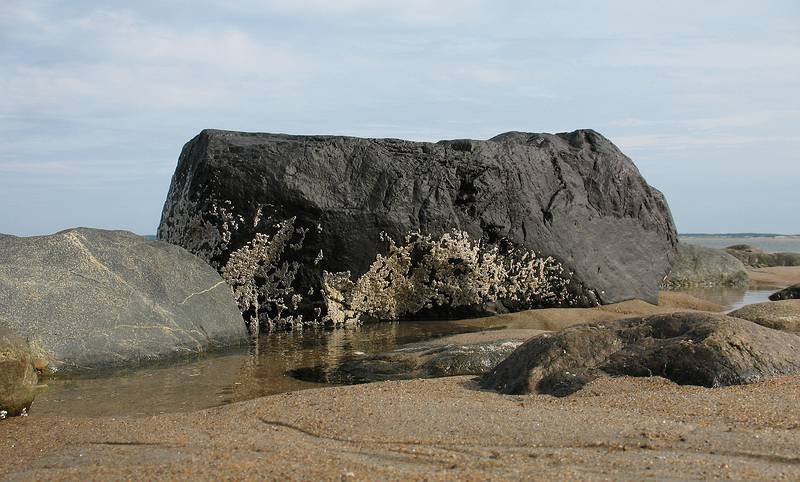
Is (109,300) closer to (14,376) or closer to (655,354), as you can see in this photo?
(14,376)

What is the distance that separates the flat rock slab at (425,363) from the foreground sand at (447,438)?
1371 millimetres

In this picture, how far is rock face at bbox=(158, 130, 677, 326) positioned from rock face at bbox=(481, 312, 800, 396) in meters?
A: 4.36

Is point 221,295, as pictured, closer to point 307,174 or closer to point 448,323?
point 307,174

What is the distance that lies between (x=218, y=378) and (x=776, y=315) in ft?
17.8

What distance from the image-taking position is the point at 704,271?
17109 millimetres

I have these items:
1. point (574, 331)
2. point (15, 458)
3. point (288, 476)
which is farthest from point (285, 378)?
point (288, 476)

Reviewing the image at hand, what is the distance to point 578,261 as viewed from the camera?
1066cm

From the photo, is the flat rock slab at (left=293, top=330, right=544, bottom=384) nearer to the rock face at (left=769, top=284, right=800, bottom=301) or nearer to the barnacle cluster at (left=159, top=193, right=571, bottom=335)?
the barnacle cluster at (left=159, top=193, right=571, bottom=335)

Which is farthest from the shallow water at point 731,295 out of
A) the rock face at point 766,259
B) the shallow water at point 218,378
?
the rock face at point 766,259

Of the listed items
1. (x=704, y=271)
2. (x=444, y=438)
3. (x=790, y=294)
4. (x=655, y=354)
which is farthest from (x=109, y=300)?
(x=704, y=271)

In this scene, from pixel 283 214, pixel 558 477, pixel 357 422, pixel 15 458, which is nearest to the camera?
pixel 558 477

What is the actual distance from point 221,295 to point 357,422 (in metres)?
4.58

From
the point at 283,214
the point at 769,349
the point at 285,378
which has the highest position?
the point at 283,214

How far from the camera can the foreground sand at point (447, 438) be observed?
3.23 m
